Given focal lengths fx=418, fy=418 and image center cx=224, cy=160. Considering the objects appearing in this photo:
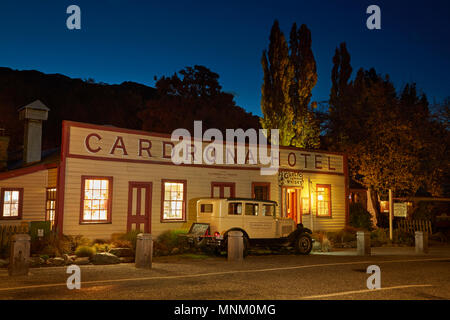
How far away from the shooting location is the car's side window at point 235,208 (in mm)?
14337

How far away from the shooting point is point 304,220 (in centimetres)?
2139

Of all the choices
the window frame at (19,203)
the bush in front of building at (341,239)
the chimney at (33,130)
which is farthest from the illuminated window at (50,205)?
the bush in front of building at (341,239)

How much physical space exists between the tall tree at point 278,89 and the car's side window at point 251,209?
1413cm

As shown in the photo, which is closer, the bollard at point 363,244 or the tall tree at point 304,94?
the bollard at point 363,244

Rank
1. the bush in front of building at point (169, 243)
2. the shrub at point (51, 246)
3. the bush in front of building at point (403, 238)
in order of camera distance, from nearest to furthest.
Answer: the shrub at point (51, 246), the bush in front of building at point (169, 243), the bush in front of building at point (403, 238)

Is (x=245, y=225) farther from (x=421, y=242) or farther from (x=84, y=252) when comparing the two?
(x=421, y=242)

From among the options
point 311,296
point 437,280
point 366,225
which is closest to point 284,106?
point 366,225

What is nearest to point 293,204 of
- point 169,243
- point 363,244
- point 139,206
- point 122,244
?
point 363,244

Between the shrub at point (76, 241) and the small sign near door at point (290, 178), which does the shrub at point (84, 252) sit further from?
the small sign near door at point (290, 178)

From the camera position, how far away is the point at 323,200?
22562 millimetres

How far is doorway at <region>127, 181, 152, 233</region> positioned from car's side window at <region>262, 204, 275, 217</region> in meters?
4.74

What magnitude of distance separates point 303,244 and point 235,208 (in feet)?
10.5

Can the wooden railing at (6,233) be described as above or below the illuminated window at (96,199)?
below
